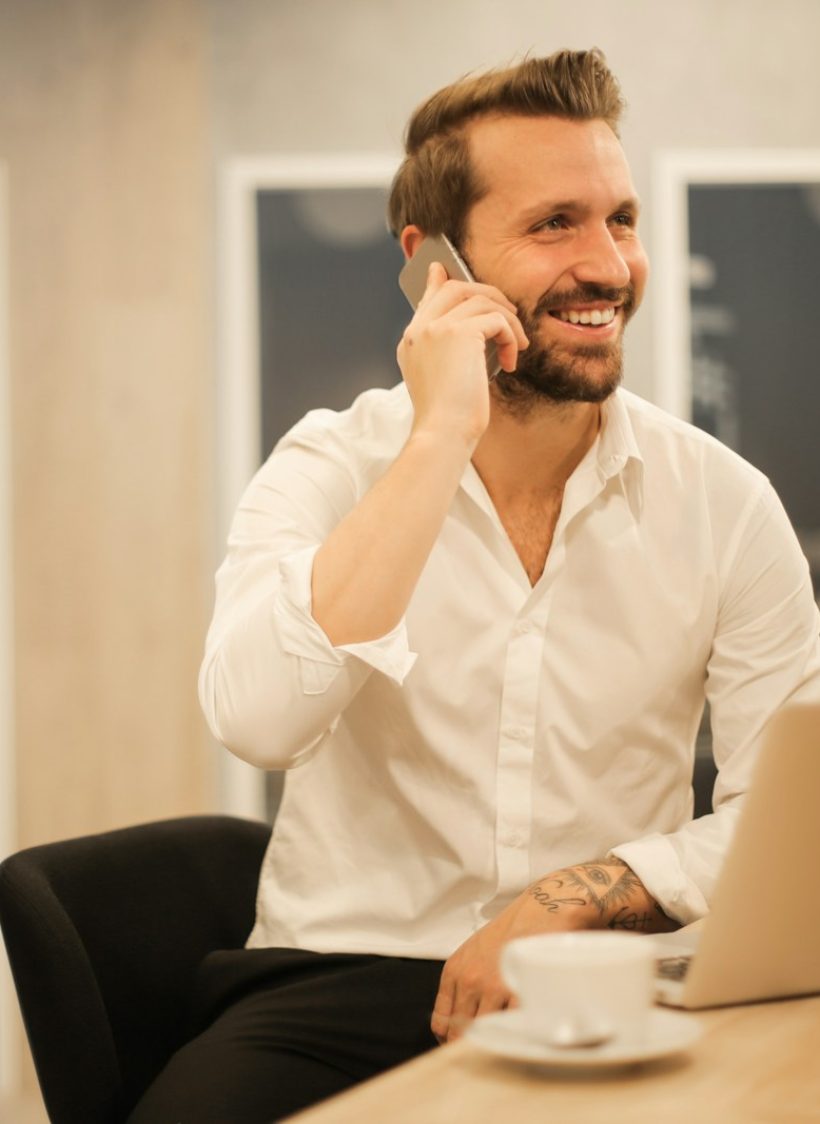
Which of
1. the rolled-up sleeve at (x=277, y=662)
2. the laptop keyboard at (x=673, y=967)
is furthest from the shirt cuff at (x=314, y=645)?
the laptop keyboard at (x=673, y=967)

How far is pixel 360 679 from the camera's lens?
152 centimetres

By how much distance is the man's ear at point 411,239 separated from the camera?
205 centimetres

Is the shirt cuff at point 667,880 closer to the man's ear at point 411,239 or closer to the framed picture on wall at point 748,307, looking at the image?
the man's ear at point 411,239

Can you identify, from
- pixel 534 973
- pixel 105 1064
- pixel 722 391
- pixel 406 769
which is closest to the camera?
pixel 534 973

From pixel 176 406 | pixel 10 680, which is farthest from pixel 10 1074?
pixel 176 406

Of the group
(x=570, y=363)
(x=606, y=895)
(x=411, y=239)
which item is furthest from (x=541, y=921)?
(x=411, y=239)

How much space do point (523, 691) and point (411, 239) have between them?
751 mm

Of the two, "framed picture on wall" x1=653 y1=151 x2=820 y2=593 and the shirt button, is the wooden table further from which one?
"framed picture on wall" x1=653 y1=151 x2=820 y2=593

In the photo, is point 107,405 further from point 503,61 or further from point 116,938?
point 116,938

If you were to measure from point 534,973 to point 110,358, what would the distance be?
2730 millimetres

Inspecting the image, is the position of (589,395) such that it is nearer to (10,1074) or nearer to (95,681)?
(95,681)

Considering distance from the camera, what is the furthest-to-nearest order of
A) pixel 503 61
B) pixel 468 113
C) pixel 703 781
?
pixel 503 61
pixel 703 781
pixel 468 113

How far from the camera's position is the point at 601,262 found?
181 cm

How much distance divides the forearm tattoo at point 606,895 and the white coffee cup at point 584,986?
24.4 inches
